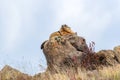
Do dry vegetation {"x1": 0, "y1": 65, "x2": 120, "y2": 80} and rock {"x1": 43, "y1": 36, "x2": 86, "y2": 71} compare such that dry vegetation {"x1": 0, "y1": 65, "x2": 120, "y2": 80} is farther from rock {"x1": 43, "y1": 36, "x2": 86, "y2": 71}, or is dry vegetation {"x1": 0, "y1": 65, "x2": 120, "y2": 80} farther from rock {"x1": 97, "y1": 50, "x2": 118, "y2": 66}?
rock {"x1": 97, "y1": 50, "x2": 118, "y2": 66}

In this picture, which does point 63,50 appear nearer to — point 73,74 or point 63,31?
point 63,31

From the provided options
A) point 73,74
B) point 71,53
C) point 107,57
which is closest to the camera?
point 73,74

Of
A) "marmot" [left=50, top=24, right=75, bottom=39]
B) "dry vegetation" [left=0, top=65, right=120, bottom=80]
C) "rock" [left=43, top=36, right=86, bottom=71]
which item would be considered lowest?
"dry vegetation" [left=0, top=65, right=120, bottom=80]

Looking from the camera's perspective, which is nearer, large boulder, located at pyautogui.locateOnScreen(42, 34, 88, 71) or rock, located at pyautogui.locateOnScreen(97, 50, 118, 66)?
rock, located at pyautogui.locateOnScreen(97, 50, 118, 66)

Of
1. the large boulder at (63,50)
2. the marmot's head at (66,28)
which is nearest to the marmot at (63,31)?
the marmot's head at (66,28)

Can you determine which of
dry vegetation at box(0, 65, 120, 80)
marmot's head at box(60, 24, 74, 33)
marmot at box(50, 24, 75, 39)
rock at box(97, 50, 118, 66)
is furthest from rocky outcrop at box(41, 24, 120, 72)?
dry vegetation at box(0, 65, 120, 80)

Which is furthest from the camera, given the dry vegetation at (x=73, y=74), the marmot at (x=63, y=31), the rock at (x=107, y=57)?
the marmot at (x=63, y=31)

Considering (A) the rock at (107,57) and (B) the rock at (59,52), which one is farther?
(B) the rock at (59,52)

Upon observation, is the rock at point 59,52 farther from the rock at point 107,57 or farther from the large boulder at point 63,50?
the rock at point 107,57

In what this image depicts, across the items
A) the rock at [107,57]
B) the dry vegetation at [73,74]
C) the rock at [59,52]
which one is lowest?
the dry vegetation at [73,74]

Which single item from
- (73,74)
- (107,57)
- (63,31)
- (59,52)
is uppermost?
(63,31)

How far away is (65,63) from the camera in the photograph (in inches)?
695

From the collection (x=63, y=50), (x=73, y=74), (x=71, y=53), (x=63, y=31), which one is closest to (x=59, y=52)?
(x=63, y=50)

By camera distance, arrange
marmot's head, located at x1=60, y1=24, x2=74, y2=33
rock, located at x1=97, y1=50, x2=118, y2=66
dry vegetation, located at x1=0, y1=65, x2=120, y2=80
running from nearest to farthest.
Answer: dry vegetation, located at x1=0, y1=65, x2=120, y2=80 < rock, located at x1=97, y1=50, x2=118, y2=66 < marmot's head, located at x1=60, y1=24, x2=74, y2=33
